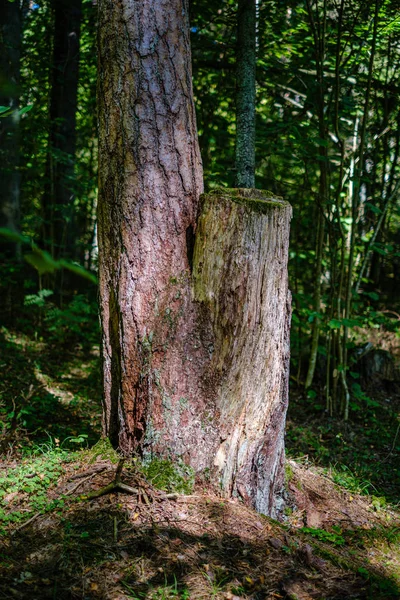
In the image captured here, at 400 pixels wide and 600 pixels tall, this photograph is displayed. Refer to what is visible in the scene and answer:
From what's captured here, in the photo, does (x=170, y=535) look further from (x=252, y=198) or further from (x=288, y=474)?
(x=252, y=198)

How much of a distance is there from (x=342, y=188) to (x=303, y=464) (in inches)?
109

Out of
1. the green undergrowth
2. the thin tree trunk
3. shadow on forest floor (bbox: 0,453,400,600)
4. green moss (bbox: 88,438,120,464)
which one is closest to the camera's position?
shadow on forest floor (bbox: 0,453,400,600)

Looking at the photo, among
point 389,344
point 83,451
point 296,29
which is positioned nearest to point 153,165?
point 83,451

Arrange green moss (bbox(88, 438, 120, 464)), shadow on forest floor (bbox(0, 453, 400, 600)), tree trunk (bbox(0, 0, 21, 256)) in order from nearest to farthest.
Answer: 1. shadow on forest floor (bbox(0, 453, 400, 600))
2. green moss (bbox(88, 438, 120, 464))
3. tree trunk (bbox(0, 0, 21, 256))

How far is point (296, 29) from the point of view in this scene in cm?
505

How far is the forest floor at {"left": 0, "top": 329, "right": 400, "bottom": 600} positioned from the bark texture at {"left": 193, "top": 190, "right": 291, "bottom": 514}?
303 mm

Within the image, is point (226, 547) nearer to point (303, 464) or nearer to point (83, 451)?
point (83, 451)

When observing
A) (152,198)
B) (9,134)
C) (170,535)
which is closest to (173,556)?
(170,535)

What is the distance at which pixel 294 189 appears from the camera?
561 cm

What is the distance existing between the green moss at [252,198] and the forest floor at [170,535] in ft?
4.98

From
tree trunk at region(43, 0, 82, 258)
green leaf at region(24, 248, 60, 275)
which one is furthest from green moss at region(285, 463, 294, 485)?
tree trunk at region(43, 0, 82, 258)

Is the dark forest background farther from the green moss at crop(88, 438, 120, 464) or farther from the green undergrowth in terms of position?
the green moss at crop(88, 438, 120, 464)

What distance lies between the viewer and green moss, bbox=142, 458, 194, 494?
2.73m

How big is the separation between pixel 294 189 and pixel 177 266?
3292 mm
